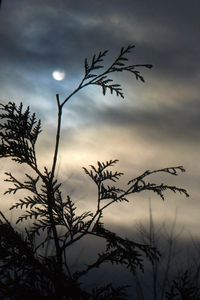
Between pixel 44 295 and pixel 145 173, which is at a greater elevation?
pixel 145 173

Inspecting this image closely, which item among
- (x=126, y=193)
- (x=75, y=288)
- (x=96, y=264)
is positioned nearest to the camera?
(x=75, y=288)

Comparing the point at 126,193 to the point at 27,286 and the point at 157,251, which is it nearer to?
the point at 157,251

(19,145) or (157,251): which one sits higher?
(19,145)

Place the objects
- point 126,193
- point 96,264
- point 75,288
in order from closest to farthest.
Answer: point 75,288, point 96,264, point 126,193

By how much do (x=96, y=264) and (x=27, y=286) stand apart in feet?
1.98

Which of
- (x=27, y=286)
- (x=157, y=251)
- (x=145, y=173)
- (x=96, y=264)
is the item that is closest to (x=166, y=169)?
(x=145, y=173)

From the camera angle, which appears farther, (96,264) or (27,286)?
(96,264)

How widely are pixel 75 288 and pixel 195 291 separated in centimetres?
107

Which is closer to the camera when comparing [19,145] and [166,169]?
[19,145]

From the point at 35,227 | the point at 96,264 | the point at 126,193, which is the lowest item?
the point at 96,264

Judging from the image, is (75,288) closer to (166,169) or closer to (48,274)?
(48,274)

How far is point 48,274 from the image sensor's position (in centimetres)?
347

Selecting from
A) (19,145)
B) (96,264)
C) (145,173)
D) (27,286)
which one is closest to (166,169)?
(145,173)

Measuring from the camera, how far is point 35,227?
388 centimetres
